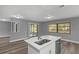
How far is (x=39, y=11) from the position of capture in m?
1.06

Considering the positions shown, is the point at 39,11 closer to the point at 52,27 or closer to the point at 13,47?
the point at 52,27

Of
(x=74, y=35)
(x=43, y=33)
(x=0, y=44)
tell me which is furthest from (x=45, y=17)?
(x=0, y=44)

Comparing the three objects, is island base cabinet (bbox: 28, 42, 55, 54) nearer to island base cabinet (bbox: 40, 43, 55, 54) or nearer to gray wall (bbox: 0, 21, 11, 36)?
island base cabinet (bbox: 40, 43, 55, 54)

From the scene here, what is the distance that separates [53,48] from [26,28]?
0.45 metres

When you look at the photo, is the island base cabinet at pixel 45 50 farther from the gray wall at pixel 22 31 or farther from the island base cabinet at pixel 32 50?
the gray wall at pixel 22 31

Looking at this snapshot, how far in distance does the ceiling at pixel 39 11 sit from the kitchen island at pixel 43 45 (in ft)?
0.86

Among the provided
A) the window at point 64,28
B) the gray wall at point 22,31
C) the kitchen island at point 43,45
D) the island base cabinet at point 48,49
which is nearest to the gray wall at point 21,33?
the gray wall at point 22,31

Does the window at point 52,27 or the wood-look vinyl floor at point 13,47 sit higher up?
the window at point 52,27

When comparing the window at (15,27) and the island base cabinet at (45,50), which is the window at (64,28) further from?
the window at (15,27)

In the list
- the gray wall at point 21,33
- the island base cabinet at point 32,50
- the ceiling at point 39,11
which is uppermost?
the ceiling at point 39,11

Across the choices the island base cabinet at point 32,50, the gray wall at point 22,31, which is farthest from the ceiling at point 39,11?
the island base cabinet at point 32,50

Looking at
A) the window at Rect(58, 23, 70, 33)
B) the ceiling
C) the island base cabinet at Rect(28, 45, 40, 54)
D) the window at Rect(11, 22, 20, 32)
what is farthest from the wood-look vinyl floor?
the window at Rect(58, 23, 70, 33)

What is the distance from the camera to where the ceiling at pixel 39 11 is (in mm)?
989
